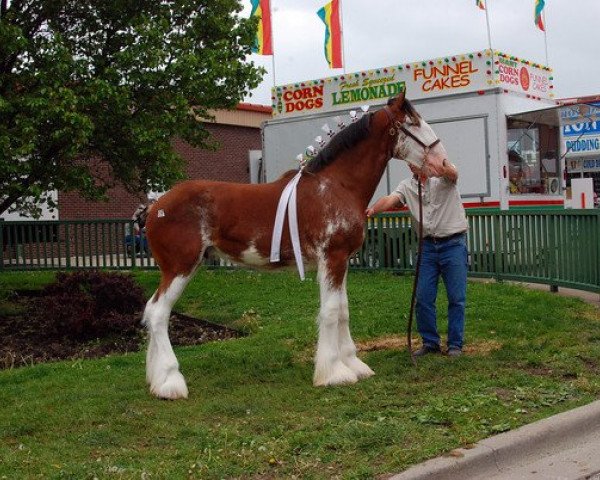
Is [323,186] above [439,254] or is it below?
above

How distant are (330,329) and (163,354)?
135cm

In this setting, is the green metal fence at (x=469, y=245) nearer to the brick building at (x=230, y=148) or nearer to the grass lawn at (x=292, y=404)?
the grass lawn at (x=292, y=404)

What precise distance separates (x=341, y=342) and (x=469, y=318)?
118 inches

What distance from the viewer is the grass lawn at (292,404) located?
14.8 feet

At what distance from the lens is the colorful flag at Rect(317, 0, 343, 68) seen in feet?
67.1

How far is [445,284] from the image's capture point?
7250mm

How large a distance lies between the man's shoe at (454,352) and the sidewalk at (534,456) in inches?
71.1

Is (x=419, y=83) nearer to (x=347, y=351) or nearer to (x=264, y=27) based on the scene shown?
(x=264, y=27)

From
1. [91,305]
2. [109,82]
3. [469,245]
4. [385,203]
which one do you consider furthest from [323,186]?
[469,245]

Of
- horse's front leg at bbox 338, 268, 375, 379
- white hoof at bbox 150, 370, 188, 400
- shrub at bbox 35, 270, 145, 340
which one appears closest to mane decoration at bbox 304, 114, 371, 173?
horse's front leg at bbox 338, 268, 375, 379

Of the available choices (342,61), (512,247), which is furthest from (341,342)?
(342,61)

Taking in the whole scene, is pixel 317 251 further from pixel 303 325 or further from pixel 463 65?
pixel 463 65

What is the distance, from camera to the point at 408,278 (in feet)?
43.8

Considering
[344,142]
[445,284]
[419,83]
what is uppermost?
[419,83]
